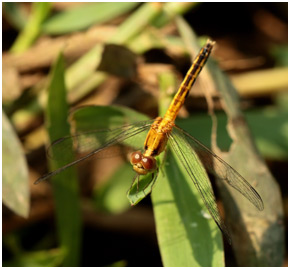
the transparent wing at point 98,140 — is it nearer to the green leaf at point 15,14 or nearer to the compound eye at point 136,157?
the compound eye at point 136,157

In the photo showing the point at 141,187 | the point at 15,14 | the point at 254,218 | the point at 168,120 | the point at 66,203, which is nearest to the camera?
the point at 141,187

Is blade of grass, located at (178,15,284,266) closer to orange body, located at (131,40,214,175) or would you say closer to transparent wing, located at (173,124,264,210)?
transparent wing, located at (173,124,264,210)

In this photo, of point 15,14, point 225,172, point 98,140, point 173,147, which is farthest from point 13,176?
point 15,14

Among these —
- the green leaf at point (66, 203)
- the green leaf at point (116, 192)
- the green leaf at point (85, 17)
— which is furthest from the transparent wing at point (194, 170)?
the green leaf at point (85, 17)

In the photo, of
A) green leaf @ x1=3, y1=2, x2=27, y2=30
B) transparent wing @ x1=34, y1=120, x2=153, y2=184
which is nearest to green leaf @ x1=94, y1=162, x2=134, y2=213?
transparent wing @ x1=34, y1=120, x2=153, y2=184

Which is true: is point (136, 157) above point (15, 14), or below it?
below

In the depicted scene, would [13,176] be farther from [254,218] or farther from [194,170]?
[254,218]

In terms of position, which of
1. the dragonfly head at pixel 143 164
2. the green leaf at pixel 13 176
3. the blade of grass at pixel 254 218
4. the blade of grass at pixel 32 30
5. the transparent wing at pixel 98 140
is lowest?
the blade of grass at pixel 254 218
